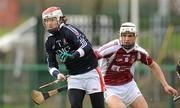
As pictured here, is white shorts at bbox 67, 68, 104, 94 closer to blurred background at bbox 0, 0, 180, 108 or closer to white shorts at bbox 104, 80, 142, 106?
white shorts at bbox 104, 80, 142, 106

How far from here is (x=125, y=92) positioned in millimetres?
15836

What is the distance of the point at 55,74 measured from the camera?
1475 centimetres

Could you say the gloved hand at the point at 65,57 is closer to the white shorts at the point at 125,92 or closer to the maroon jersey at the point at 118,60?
the maroon jersey at the point at 118,60

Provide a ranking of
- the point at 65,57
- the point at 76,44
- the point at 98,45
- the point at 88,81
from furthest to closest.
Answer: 1. the point at 98,45
2. the point at 88,81
3. the point at 76,44
4. the point at 65,57

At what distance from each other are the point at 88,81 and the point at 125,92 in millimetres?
1081

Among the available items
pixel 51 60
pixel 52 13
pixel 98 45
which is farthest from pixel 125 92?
pixel 98 45

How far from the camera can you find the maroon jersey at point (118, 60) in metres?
15.5

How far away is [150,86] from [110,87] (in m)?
6.69

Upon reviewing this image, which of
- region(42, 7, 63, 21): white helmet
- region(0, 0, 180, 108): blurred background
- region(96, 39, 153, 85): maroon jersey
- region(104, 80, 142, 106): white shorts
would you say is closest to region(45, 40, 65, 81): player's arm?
region(42, 7, 63, 21): white helmet

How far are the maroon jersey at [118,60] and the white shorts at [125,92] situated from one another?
0.09m

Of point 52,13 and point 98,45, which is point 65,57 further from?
point 98,45

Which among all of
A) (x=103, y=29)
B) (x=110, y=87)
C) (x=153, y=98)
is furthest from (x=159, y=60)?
(x=110, y=87)

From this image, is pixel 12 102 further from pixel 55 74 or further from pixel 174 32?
pixel 55 74

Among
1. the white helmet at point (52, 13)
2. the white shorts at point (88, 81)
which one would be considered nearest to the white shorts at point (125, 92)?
the white shorts at point (88, 81)
